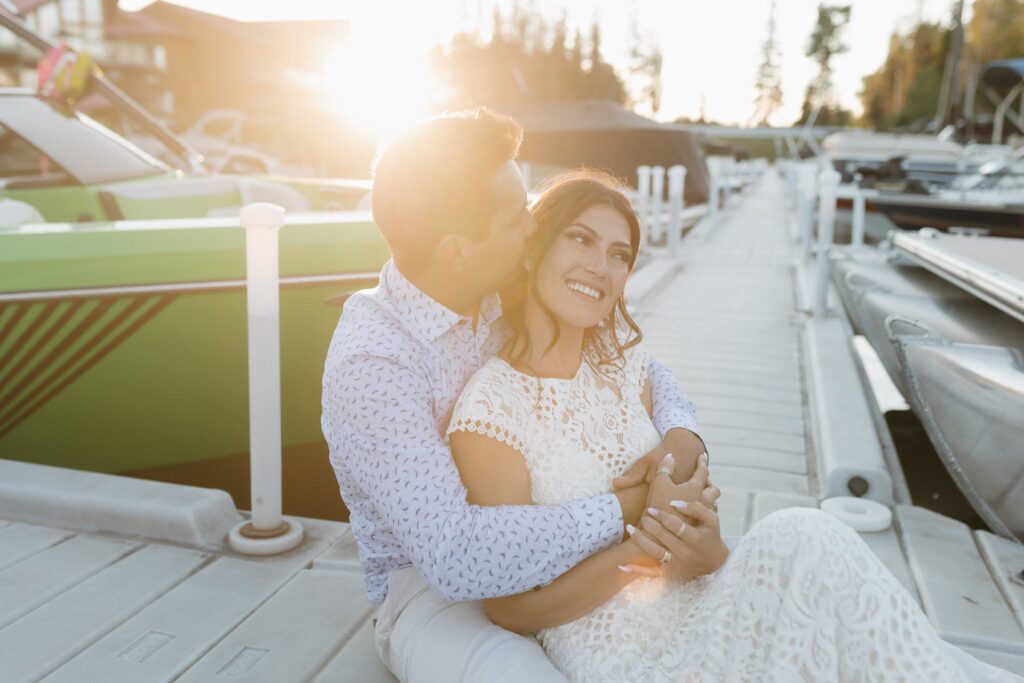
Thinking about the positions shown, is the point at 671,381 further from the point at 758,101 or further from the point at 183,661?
the point at 758,101

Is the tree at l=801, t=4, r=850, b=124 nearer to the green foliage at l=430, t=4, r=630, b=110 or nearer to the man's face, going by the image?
the green foliage at l=430, t=4, r=630, b=110

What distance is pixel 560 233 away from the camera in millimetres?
1858

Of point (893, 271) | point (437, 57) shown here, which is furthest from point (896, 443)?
point (437, 57)

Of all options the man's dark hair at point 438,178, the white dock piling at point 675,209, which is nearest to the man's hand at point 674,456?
the man's dark hair at point 438,178

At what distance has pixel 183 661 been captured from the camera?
7.34ft

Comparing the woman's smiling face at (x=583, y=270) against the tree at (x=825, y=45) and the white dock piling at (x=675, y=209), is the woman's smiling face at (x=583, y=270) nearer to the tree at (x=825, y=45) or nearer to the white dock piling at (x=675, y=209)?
the white dock piling at (x=675, y=209)

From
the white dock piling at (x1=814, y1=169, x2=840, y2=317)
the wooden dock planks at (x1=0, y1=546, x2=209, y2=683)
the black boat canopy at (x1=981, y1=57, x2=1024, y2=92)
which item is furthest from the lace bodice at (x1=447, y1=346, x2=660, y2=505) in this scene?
the black boat canopy at (x1=981, y1=57, x2=1024, y2=92)

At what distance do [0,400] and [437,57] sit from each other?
3208 cm

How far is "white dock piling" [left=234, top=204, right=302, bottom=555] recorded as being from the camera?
276 cm

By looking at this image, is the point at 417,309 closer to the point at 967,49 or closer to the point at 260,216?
the point at 260,216

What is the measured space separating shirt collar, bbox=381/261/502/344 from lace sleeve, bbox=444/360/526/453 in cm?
12

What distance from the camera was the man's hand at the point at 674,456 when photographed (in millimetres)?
1736

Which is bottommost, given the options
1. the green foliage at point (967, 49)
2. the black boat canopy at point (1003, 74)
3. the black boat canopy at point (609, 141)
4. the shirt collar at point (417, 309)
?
the shirt collar at point (417, 309)

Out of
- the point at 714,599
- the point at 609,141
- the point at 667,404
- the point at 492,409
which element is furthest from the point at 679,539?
the point at 609,141
